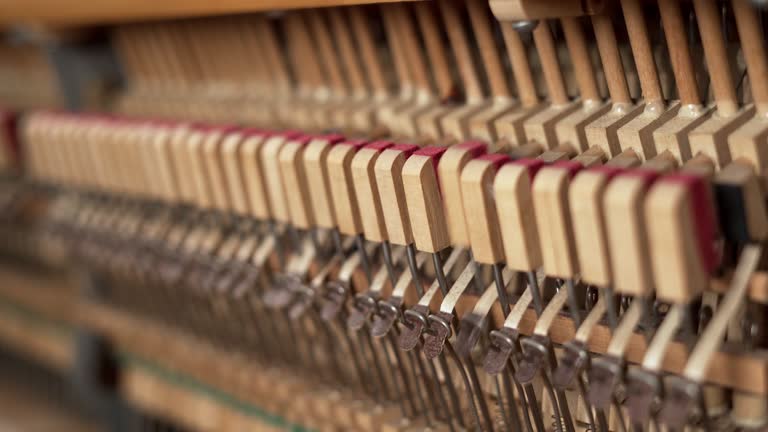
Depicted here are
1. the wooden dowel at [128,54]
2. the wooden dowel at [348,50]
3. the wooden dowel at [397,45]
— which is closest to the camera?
the wooden dowel at [397,45]

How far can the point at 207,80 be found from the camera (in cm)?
206

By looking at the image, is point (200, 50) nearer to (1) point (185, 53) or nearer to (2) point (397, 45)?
(1) point (185, 53)

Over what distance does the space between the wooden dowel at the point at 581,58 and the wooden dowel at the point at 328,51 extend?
564 millimetres

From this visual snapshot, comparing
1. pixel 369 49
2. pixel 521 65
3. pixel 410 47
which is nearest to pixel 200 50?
pixel 369 49

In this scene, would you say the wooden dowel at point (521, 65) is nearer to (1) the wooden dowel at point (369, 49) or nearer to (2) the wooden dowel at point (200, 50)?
(1) the wooden dowel at point (369, 49)

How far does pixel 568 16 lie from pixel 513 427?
603 millimetres

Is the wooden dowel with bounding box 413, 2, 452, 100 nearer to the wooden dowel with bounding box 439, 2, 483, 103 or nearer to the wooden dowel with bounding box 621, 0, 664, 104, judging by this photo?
the wooden dowel with bounding box 439, 2, 483, 103

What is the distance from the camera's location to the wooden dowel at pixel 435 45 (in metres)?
1.47

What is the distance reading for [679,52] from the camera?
114cm

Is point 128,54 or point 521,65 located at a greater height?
point 128,54

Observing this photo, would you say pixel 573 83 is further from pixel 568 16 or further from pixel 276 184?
pixel 276 184

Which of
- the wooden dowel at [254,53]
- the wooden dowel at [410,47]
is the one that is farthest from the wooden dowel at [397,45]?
the wooden dowel at [254,53]

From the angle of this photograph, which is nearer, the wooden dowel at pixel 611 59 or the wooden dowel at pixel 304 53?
the wooden dowel at pixel 611 59

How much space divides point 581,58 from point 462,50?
0.80ft
